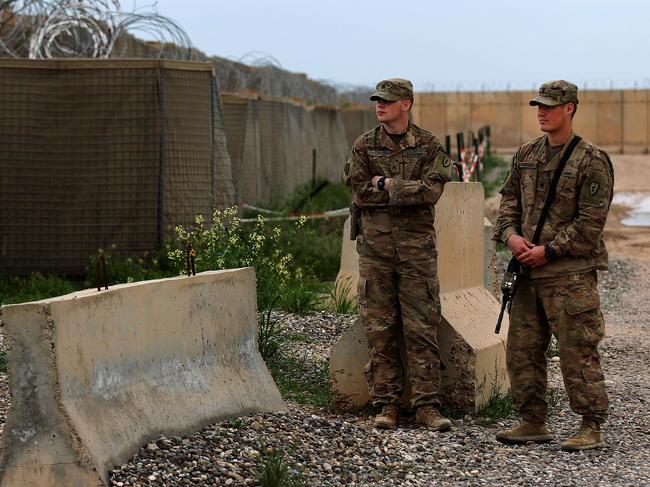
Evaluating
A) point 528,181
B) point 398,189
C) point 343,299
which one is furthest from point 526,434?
point 343,299

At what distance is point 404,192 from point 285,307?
342 cm

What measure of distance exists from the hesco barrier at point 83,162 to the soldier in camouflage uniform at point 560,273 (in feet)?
18.4

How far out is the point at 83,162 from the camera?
38.5ft

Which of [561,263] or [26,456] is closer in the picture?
[26,456]

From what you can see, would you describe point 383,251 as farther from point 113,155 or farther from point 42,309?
point 113,155

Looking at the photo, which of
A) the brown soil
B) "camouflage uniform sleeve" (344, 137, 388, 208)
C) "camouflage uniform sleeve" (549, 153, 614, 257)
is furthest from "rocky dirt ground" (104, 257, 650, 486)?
the brown soil

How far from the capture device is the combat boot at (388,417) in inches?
267

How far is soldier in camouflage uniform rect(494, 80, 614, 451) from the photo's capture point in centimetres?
642

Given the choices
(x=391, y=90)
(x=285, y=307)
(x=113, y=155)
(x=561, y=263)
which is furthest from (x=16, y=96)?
(x=561, y=263)

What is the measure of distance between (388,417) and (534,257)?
117cm

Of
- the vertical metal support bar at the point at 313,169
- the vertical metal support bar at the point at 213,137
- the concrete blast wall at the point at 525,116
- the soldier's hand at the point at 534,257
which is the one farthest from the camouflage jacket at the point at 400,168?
the concrete blast wall at the point at 525,116

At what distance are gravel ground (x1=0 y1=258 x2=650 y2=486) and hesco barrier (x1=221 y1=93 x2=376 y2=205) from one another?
832cm

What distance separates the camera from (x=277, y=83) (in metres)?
25.5

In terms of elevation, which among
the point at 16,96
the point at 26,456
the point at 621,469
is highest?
the point at 16,96
